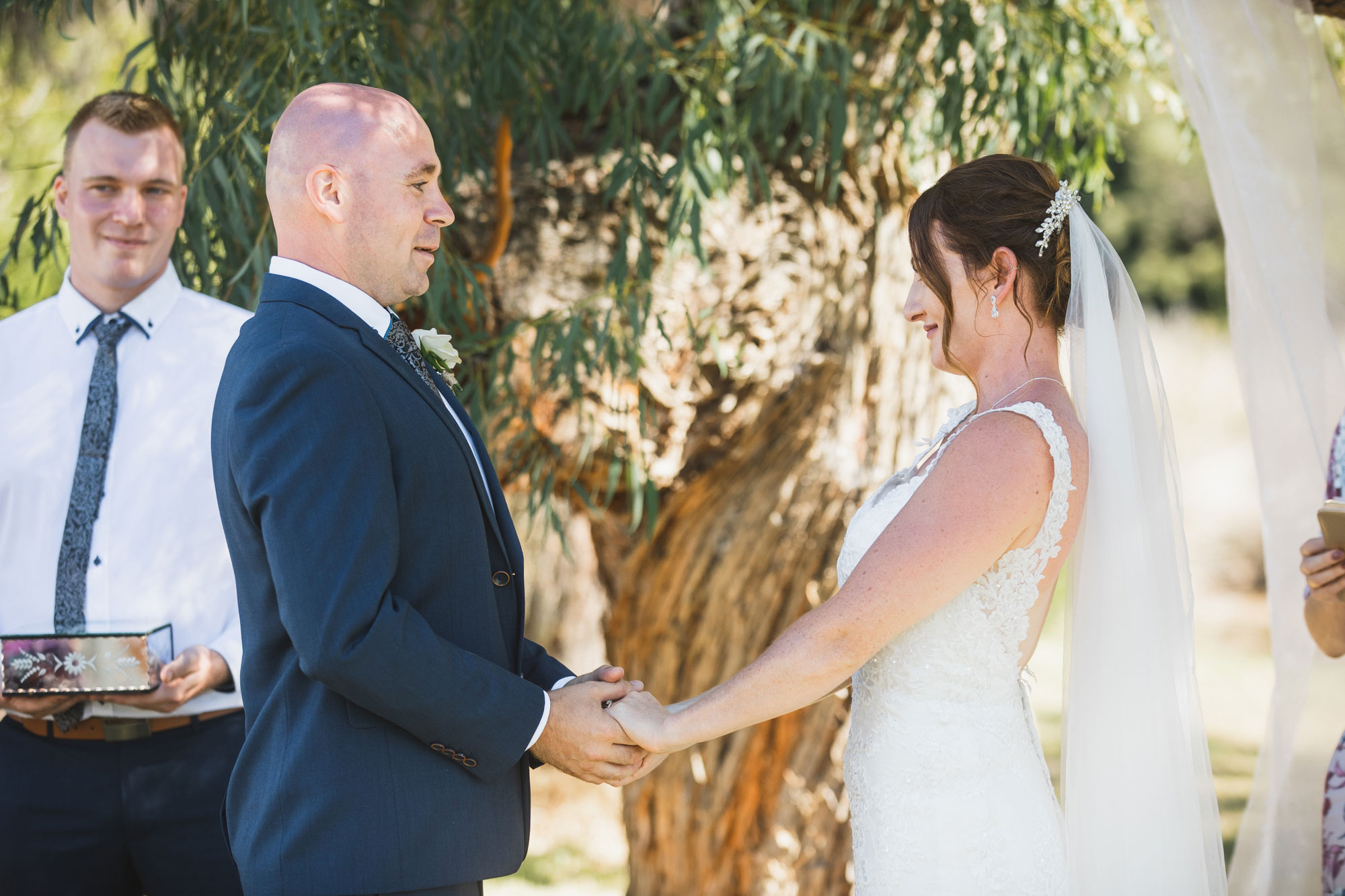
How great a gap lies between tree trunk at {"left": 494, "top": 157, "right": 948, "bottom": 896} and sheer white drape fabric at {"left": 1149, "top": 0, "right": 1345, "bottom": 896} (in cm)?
143

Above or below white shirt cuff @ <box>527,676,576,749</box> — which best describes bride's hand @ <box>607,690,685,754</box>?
below

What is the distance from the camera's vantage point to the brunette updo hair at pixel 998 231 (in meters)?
2.20

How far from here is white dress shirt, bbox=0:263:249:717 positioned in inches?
103

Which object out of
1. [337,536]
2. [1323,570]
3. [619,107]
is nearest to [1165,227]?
[619,107]

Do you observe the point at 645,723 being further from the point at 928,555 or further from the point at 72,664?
the point at 72,664

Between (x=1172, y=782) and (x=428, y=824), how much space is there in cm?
135

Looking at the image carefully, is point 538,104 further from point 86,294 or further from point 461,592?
point 461,592

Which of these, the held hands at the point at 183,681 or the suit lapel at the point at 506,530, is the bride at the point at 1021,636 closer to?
the suit lapel at the point at 506,530

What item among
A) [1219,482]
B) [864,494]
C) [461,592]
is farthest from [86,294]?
[1219,482]

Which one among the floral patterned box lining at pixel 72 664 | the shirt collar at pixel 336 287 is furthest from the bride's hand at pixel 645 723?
the floral patterned box lining at pixel 72 664

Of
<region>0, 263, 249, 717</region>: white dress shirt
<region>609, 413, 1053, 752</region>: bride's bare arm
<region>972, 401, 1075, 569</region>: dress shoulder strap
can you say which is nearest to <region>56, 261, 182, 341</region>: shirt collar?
<region>0, 263, 249, 717</region>: white dress shirt

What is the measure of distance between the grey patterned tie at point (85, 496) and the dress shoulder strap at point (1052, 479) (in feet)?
6.25

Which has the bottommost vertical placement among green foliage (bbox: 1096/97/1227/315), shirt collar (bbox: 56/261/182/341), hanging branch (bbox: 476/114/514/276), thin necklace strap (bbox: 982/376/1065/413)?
thin necklace strap (bbox: 982/376/1065/413)

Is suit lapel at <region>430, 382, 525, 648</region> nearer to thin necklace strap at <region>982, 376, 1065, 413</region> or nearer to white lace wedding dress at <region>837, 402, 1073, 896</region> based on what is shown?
white lace wedding dress at <region>837, 402, 1073, 896</region>
